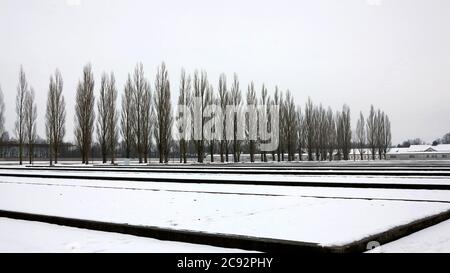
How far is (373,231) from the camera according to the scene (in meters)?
5.00

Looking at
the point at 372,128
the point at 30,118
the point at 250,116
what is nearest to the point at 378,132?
the point at 372,128

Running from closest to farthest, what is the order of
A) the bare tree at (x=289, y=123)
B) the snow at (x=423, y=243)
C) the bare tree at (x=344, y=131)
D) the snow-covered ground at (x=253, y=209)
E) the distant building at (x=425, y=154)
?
the snow at (x=423, y=243)
the snow-covered ground at (x=253, y=209)
the bare tree at (x=289, y=123)
the bare tree at (x=344, y=131)
the distant building at (x=425, y=154)

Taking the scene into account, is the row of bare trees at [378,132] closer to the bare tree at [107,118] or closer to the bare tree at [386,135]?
the bare tree at [386,135]

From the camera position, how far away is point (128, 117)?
35.6 metres

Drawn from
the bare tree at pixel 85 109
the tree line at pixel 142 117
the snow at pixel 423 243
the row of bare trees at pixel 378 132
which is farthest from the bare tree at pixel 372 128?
the snow at pixel 423 243

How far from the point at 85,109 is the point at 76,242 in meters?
31.2

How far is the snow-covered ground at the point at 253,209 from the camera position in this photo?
5246 mm

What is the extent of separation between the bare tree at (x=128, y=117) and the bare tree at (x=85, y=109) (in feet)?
8.42

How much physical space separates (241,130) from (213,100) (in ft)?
12.9

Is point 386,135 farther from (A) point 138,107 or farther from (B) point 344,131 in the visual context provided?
(A) point 138,107

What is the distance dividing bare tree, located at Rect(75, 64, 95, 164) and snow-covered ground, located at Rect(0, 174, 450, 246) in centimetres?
2502

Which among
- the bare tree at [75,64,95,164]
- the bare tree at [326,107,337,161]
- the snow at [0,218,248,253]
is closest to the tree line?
the bare tree at [75,64,95,164]
